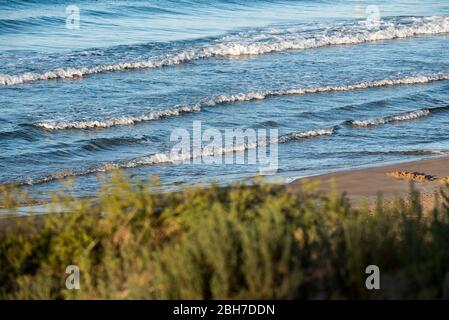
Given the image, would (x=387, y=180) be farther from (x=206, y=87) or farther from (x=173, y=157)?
(x=206, y=87)

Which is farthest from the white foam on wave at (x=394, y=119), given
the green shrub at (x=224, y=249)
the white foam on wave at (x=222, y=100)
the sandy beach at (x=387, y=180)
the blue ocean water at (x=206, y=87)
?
the green shrub at (x=224, y=249)

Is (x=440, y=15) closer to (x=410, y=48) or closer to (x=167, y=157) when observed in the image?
(x=410, y=48)

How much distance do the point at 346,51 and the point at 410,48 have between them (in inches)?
82.0

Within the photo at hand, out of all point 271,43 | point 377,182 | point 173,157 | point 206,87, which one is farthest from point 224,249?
point 271,43

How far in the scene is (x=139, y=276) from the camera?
19.1ft

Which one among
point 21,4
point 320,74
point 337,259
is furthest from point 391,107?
point 21,4

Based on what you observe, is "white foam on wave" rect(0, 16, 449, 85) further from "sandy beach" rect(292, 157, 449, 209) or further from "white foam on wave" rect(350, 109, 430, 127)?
"sandy beach" rect(292, 157, 449, 209)

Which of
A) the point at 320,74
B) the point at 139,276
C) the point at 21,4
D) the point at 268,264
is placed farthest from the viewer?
the point at 21,4

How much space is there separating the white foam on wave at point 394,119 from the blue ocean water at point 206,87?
0.04 metres

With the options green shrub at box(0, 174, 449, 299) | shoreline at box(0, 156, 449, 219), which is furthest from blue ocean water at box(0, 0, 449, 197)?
green shrub at box(0, 174, 449, 299)

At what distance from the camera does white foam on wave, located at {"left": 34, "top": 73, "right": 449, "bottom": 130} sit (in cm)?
1647

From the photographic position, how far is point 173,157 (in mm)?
14477

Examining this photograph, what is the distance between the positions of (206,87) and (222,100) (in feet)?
4.99

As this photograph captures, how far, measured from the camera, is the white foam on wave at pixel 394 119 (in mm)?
17312
